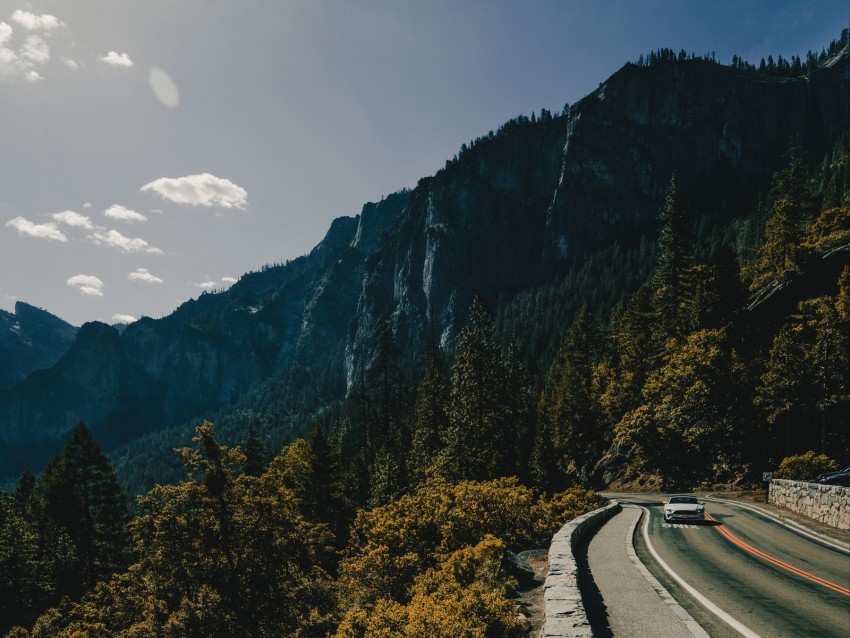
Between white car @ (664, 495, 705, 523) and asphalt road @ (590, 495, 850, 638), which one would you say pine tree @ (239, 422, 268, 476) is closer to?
white car @ (664, 495, 705, 523)

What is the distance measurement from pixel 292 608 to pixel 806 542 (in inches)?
685

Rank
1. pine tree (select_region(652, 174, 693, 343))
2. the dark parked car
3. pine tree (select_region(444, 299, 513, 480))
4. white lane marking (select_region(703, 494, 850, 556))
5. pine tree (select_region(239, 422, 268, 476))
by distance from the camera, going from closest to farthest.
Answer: white lane marking (select_region(703, 494, 850, 556)) < the dark parked car < pine tree (select_region(444, 299, 513, 480)) < pine tree (select_region(239, 422, 268, 476)) < pine tree (select_region(652, 174, 693, 343))

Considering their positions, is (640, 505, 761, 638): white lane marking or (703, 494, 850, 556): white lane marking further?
(703, 494, 850, 556): white lane marking

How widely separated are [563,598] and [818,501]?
61.7 feet

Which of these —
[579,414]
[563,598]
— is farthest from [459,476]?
[579,414]

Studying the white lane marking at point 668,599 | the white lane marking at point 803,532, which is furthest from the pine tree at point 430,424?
the white lane marking at point 668,599

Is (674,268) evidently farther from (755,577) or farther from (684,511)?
(755,577)

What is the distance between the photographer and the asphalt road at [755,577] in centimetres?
857

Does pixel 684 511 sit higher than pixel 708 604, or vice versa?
pixel 708 604

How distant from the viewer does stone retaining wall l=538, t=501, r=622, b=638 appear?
684cm

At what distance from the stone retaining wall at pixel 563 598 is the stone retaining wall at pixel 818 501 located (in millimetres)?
11687

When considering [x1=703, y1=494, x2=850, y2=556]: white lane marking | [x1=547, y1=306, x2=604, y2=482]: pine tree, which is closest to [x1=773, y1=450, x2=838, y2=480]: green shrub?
[x1=703, y1=494, x2=850, y2=556]: white lane marking

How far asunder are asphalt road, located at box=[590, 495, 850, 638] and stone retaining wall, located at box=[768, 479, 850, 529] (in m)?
1.95

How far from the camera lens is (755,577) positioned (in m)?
11.7
